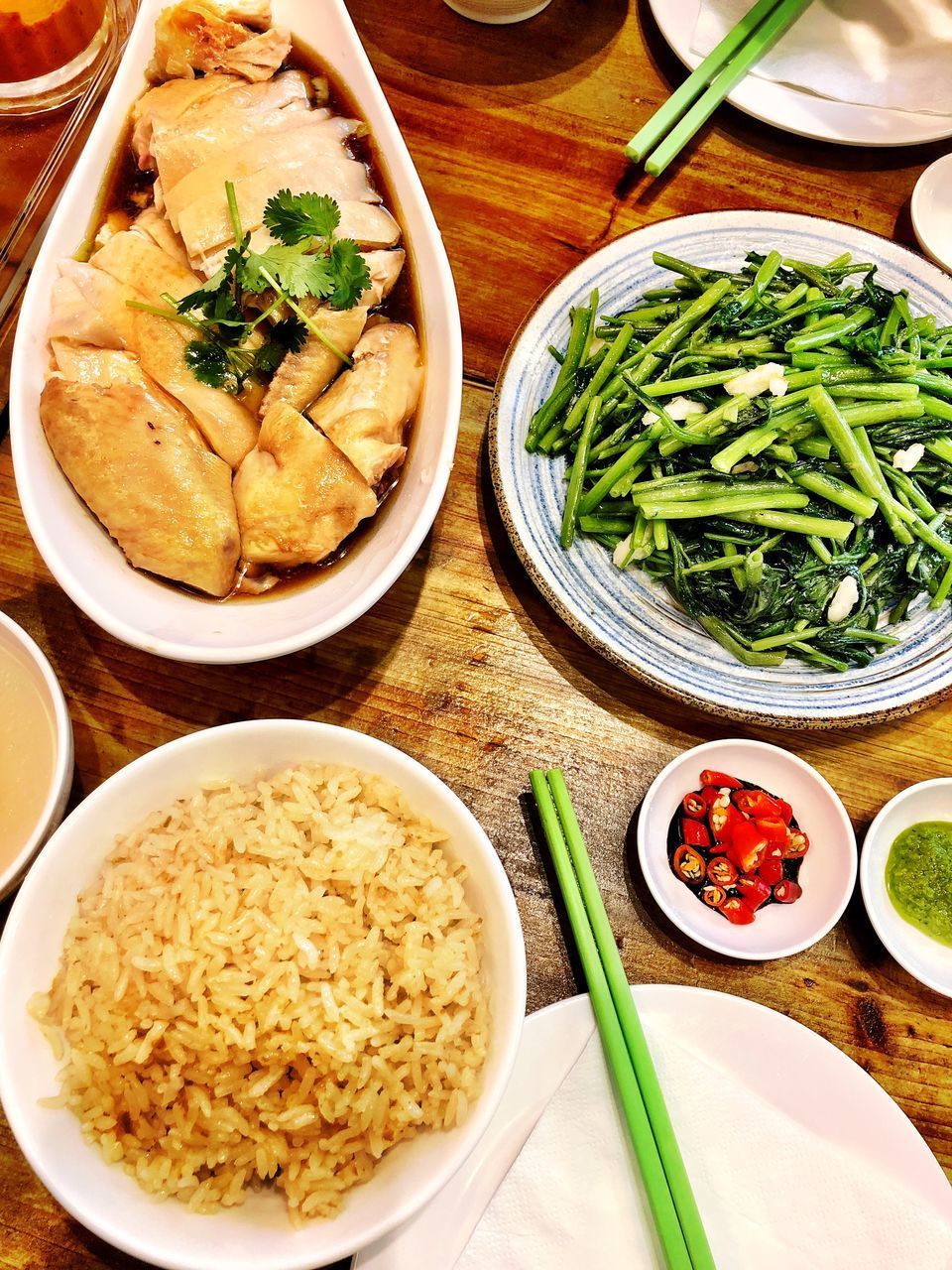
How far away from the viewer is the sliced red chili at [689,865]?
2.10 metres

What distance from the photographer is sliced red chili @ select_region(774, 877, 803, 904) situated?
83.4 inches

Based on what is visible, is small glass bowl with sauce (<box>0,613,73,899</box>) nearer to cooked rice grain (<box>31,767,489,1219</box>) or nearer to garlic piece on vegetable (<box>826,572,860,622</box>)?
cooked rice grain (<box>31,767,489,1219</box>)

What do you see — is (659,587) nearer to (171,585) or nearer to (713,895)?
(713,895)

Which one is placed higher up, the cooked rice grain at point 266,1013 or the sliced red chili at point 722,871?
the cooked rice grain at point 266,1013

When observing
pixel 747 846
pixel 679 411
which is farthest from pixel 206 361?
pixel 747 846

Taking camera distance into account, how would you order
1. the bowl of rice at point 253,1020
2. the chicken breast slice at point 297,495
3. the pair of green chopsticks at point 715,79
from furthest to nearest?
the pair of green chopsticks at point 715,79 → the chicken breast slice at point 297,495 → the bowl of rice at point 253,1020

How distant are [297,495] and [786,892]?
1.44m

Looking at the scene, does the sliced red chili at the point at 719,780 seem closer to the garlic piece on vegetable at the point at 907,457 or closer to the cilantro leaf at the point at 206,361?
the garlic piece on vegetable at the point at 907,457

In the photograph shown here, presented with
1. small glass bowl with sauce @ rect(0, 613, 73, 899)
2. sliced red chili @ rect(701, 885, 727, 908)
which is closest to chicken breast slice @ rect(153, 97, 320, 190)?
small glass bowl with sauce @ rect(0, 613, 73, 899)

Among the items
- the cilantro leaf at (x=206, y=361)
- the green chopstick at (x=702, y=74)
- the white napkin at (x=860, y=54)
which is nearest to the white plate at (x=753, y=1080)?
the cilantro leaf at (x=206, y=361)

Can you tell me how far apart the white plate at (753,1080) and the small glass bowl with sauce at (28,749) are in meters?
1.12

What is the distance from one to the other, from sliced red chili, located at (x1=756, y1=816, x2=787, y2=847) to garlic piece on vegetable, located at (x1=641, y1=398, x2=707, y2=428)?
3.23 ft

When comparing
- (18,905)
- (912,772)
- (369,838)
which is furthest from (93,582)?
(912,772)

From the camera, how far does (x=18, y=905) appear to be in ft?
5.60
